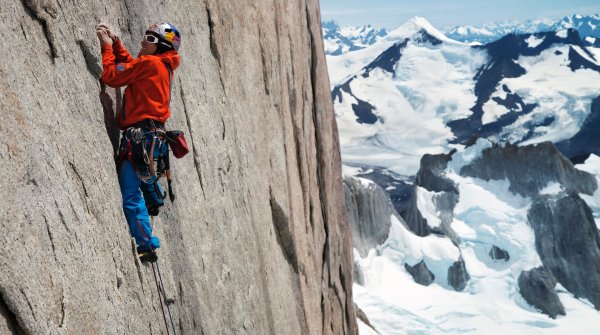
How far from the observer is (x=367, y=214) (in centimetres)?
7569

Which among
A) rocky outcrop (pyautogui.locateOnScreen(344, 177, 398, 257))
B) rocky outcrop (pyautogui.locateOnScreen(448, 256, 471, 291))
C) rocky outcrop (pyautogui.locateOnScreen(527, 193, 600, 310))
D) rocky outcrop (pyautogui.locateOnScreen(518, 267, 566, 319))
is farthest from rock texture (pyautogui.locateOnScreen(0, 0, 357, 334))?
rocky outcrop (pyautogui.locateOnScreen(527, 193, 600, 310))

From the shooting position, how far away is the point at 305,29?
53.5 ft

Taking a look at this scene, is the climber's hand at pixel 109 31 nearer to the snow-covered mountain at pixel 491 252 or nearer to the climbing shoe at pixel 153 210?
the climbing shoe at pixel 153 210

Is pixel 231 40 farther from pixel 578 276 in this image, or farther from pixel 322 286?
pixel 578 276

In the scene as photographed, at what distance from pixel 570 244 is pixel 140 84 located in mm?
81097

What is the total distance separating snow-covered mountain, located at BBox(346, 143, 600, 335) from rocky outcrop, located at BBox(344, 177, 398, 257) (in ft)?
2.08

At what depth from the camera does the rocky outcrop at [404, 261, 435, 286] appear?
71.7 meters

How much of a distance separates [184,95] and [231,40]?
7.80ft

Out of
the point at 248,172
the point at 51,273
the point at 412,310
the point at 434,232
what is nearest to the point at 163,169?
the point at 51,273

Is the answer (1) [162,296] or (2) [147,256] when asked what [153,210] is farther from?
(1) [162,296]

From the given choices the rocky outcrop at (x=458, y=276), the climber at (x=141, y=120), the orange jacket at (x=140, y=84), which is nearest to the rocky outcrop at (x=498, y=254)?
the rocky outcrop at (x=458, y=276)

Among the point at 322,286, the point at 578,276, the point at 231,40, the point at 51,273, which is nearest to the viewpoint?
the point at 51,273

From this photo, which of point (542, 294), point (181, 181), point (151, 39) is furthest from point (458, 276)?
point (151, 39)

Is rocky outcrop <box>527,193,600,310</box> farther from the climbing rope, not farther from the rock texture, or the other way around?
the climbing rope
